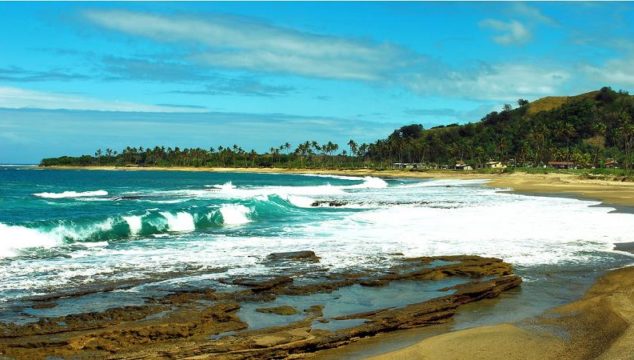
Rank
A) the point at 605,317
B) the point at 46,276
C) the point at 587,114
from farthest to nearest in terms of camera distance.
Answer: the point at 587,114 → the point at 46,276 → the point at 605,317

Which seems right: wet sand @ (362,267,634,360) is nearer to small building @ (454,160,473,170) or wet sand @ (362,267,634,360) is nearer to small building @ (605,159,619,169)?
small building @ (605,159,619,169)

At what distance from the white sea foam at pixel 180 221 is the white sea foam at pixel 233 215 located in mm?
1877

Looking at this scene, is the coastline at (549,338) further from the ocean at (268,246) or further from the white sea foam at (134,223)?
the white sea foam at (134,223)

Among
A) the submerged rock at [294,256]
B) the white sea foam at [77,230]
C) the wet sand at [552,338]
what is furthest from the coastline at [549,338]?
the white sea foam at [77,230]

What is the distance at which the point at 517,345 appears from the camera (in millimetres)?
8102

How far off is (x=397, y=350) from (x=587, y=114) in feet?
596

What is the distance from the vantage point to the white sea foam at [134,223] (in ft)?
73.8

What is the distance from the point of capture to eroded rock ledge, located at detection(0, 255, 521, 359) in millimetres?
7801

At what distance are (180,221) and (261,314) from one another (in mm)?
15480

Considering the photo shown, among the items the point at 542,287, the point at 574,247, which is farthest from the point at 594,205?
the point at 542,287

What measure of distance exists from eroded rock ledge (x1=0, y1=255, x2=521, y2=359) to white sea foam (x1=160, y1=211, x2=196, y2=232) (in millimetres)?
11845

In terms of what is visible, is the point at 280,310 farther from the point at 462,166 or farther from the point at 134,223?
the point at 462,166

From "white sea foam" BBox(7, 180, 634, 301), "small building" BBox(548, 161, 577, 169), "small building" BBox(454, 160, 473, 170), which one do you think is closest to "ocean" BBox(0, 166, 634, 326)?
"white sea foam" BBox(7, 180, 634, 301)

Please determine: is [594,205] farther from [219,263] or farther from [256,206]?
[219,263]
